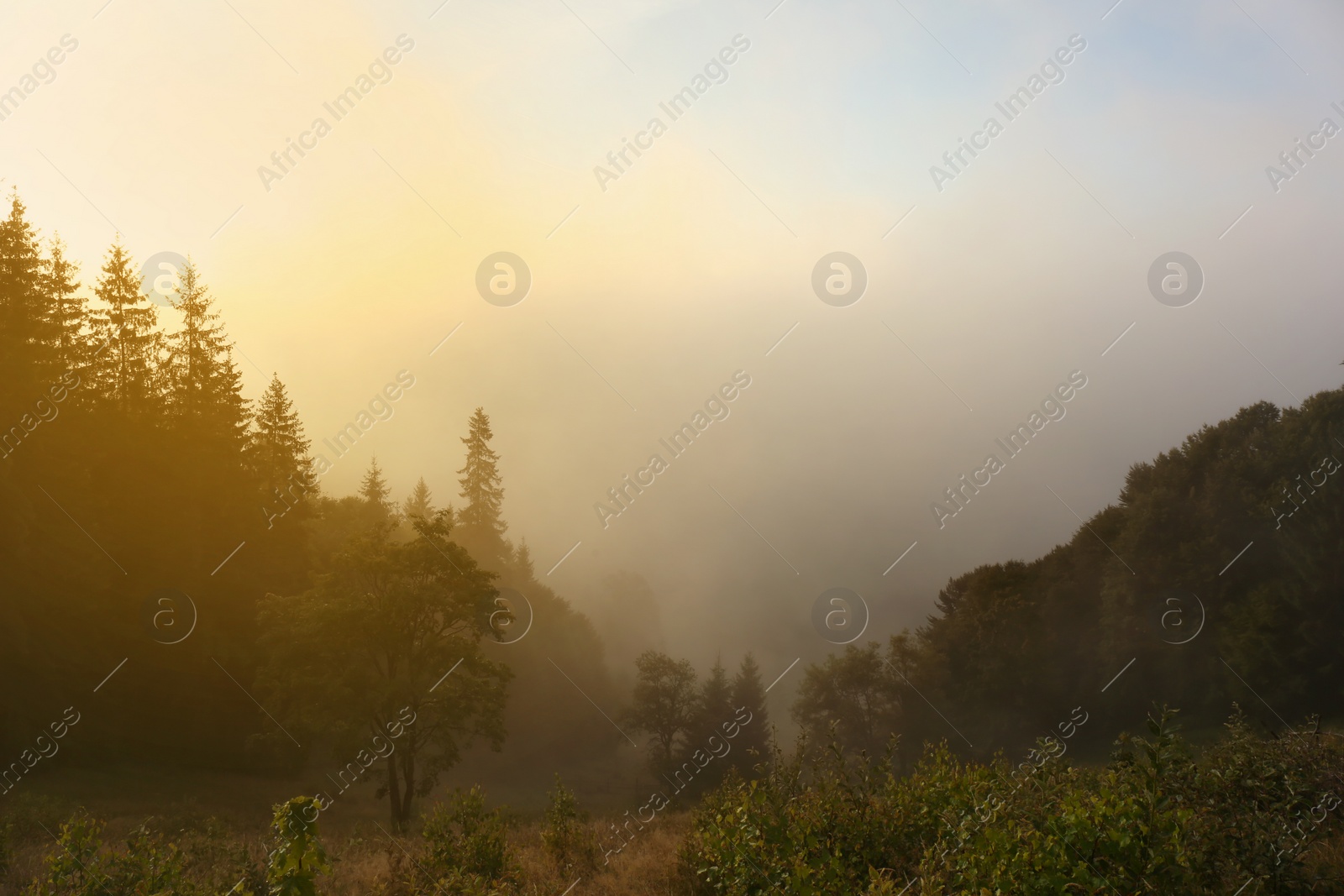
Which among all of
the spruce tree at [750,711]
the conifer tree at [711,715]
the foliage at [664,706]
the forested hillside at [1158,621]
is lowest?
the forested hillside at [1158,621]

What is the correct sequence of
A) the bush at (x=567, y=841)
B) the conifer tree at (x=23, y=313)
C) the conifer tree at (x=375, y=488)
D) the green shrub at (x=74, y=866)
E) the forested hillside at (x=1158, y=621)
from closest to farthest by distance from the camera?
1. the green shrub at (x=74, y=866)
2. the bush at (x=567, y=841)
3. the conifer tree at (x=23, y=313)
4. the forested hillside at (x=1158, y=621)
5. the conifer tree at (x=375, y=488)

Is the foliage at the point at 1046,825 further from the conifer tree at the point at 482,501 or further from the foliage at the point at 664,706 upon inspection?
the conifer tree at the point at 482,501

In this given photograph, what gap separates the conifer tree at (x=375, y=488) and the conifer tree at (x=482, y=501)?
8.11m

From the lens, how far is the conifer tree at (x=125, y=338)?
138 ft

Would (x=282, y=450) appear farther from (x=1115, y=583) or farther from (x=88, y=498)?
(x=1115, y=583)

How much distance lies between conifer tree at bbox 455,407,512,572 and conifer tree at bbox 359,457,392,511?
8106 millimetres

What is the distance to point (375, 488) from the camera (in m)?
76.5

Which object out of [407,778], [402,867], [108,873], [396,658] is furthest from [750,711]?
[108,873]

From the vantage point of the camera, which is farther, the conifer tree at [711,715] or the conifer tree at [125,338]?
the conifer tree at [711,715]

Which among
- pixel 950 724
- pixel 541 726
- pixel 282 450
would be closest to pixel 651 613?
pixel 541 726

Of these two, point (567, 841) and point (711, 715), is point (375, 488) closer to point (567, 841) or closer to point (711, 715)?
point (711, 715)

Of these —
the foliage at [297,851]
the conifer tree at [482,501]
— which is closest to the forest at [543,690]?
the foliage at [297,851]

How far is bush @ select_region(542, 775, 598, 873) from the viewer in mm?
14741

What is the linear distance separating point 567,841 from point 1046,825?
1074 cm
